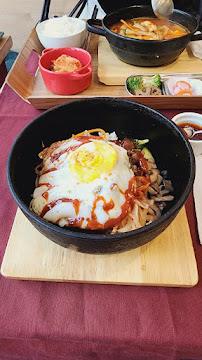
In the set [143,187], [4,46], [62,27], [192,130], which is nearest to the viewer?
[143,187]

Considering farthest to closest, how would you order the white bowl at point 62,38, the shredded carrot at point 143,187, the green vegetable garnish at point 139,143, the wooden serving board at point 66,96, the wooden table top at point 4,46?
the wooden table top at point 4,46 → the white bowl at point 62,38 → the wooden serving board at point 66,96 → the green vegetable garnish at point 139,143 → the shredded carrot at point 143,187

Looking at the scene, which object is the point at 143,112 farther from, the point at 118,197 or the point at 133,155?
the point at 118,197

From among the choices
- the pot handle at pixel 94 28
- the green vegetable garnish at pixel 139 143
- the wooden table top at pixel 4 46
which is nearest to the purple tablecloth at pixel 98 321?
the green vegetable garnish at pixel 139 143

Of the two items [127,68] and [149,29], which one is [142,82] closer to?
[127,68]

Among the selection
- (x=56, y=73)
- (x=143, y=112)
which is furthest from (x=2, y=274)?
(x=56, y=73)

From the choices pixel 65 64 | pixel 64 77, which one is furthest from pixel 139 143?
pixel 65 64

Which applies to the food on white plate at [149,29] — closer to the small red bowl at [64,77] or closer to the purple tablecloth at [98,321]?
the small red bowl at [64,77]
